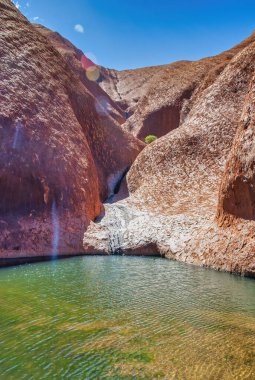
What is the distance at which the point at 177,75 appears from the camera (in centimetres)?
4844

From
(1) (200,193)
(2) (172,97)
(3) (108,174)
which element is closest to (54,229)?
(1) (200,193)

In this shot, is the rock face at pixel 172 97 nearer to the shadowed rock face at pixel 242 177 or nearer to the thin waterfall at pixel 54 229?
the shadowed rock face at pixel 242 177

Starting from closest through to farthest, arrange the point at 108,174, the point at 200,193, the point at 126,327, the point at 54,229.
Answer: the point at 126,327 < the point at 54,229 < the point at 200,193 < the point at 108,174

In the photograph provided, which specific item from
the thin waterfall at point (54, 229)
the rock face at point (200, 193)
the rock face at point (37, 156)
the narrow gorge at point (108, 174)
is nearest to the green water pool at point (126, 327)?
the rock face at point (200, 193)

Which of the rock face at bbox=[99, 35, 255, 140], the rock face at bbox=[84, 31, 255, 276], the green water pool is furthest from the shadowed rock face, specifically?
the rock face at bbox=[99, 35, 255, 140]

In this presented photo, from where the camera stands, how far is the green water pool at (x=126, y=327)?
458 centimetres

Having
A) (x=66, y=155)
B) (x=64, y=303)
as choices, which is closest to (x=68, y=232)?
(x=66, y=155)

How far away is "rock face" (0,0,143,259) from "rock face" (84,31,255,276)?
1732 millimetres

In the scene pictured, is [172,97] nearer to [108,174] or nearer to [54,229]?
[108,174]

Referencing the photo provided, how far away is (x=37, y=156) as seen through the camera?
17672 mm

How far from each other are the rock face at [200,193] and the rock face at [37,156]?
1.73 meters

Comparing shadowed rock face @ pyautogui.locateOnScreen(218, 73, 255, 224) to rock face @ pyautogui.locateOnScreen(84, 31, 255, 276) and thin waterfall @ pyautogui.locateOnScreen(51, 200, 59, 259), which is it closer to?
rock face @ pyautogui.locateOnScreen(84, 31, 255, 276)

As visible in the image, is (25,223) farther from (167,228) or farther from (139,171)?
(139,171)

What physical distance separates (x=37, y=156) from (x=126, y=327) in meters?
13.0
